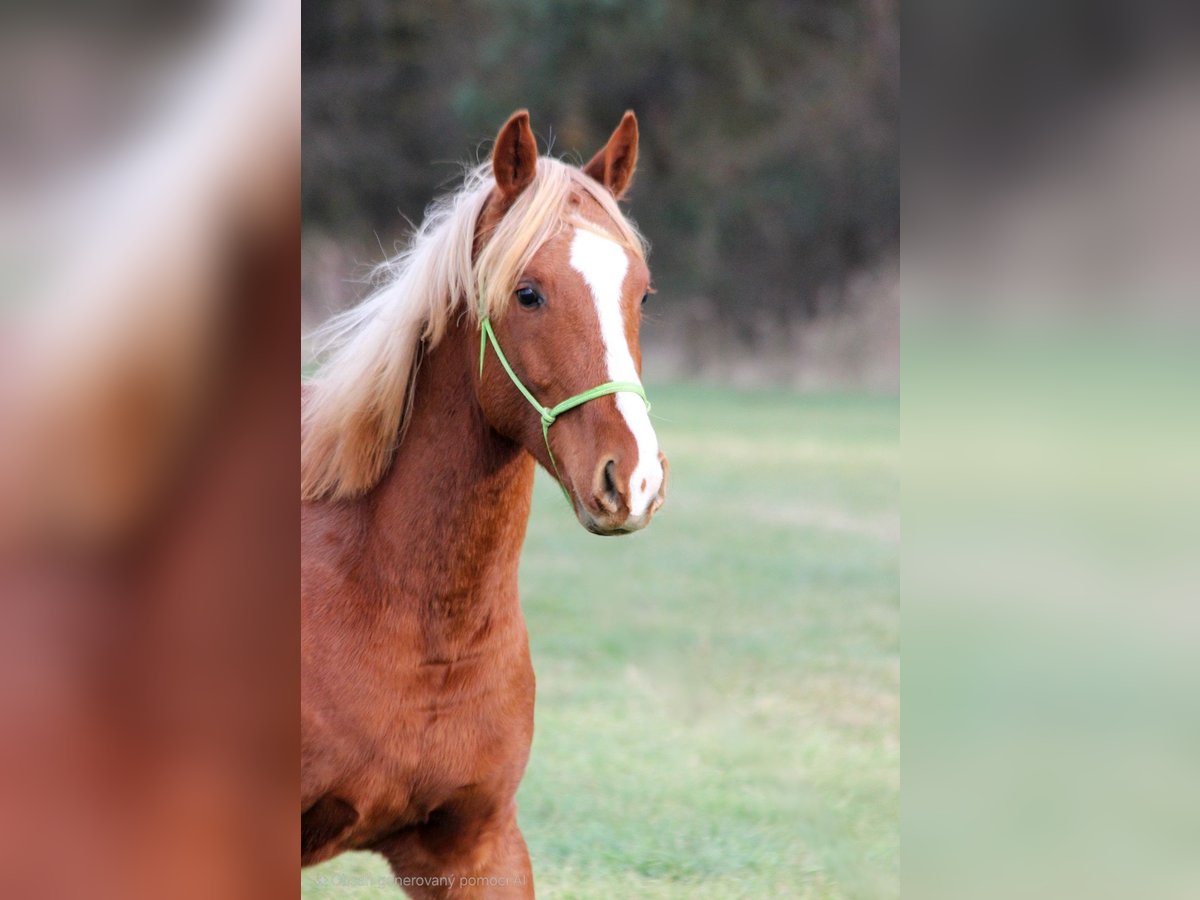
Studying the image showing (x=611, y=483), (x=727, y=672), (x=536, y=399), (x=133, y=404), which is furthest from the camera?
(x=727, y=672)

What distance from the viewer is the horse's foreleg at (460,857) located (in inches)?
63.9

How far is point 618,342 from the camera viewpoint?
1461mm

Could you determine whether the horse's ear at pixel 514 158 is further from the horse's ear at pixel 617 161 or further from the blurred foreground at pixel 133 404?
the blurred foreground at pixel 133 404

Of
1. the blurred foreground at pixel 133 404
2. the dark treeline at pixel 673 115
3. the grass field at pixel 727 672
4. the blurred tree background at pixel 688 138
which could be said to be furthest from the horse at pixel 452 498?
the dark treeline at pixel 673 115

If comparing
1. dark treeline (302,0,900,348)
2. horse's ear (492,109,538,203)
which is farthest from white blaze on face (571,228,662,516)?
dark treeline (302,0,900,348)

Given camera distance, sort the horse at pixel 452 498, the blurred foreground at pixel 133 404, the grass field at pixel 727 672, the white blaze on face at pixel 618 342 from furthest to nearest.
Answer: the grass field at pixel 727 672 < the horse at pixel 452 498 < the white blaze on face at pixel 618 342 < the blurred foreground at pixel 133 404

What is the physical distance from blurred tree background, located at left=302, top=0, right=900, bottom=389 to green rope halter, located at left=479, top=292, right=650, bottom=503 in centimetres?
168

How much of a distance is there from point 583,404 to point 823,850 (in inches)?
60.7

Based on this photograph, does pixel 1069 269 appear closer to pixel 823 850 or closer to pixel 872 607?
pixel 823 850

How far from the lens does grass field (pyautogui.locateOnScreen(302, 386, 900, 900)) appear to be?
8.02 feet

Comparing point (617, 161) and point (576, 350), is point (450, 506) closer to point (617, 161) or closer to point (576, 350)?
point (576, 350)

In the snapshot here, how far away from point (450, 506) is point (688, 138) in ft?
17.3

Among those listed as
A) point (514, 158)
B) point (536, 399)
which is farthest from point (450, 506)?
point (514, 158)

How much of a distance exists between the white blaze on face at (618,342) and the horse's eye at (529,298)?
0.06m
